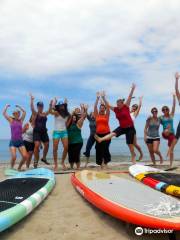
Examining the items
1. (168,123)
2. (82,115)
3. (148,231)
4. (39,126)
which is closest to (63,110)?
(82,115)

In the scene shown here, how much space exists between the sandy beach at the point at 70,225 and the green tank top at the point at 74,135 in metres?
3.77

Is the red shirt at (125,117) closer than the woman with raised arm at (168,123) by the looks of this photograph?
Yes

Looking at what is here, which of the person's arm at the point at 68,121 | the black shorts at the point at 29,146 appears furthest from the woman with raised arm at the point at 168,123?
the black shorts at the point at 29,146

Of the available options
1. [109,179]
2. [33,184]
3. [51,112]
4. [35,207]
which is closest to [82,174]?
[109,179]

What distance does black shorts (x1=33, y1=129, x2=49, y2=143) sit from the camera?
29.9ft

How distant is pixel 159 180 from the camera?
5.82 meters

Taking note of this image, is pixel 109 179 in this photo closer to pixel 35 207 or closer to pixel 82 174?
pixel 82 174

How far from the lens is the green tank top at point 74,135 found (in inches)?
352

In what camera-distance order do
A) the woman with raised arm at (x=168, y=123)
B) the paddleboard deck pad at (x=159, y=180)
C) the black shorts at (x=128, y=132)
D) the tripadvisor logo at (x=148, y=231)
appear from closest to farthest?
the tripadvisor logo at (x=148, y=231), the paddleboard deck pad at (x=159, y=180), the black shorts at (x=128, y=132), the woman with raised arm at (x=168, y=123)

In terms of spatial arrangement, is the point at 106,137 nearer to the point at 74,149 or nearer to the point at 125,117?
the point at 125,117

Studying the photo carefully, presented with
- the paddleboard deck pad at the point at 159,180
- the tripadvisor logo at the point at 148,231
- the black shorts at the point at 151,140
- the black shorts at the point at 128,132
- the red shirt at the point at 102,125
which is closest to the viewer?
the tripadvisor logo at the point at 148,231

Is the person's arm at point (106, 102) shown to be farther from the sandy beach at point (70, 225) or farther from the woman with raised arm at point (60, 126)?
the sandy beach at point (70, 225)

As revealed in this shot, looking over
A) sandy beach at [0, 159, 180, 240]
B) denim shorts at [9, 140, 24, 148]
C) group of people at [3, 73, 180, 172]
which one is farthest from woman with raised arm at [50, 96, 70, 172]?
sandy beach at [0, 159, 180, 240]

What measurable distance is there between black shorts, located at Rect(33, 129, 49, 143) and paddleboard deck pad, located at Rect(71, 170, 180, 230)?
327cm
